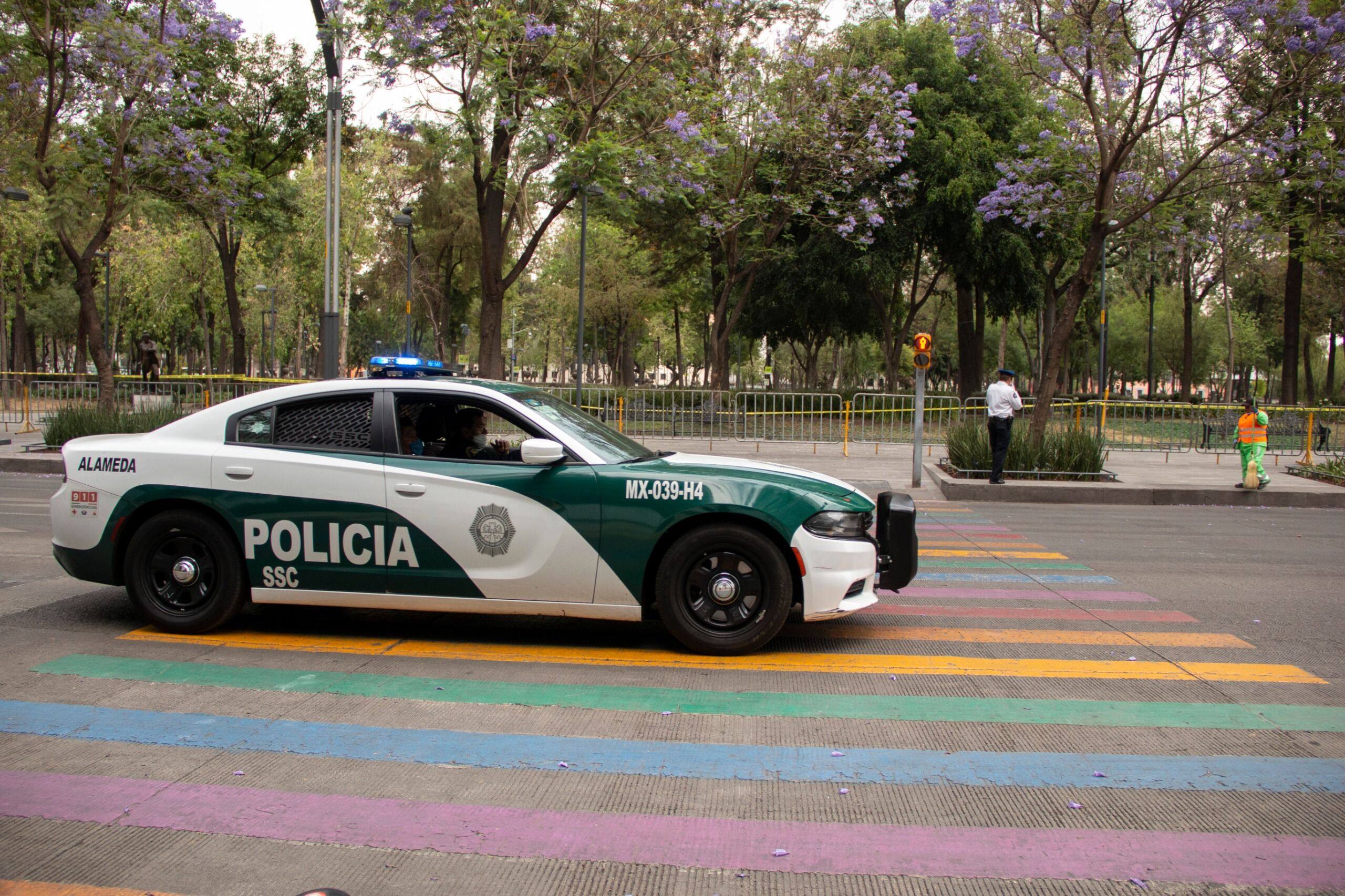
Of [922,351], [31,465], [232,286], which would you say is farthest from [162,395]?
[922,351]

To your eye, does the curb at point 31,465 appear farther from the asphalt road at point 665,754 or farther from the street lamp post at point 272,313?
the street lamp post at point 272,313

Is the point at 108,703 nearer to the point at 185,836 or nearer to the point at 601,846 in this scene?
the point at 185,836

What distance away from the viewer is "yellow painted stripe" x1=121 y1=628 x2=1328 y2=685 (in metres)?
5.76

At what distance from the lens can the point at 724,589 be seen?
229 inches

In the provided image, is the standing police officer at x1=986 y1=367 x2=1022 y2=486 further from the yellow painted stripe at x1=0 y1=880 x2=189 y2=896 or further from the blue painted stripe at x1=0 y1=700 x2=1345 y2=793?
the yellow painted stripe at x1=0 y1=880 x2=189 y2=896

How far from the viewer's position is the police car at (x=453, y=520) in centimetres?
582

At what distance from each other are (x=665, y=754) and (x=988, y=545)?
7.24 meters

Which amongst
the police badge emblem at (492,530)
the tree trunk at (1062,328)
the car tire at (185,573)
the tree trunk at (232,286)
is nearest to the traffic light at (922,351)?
the tree trunk at (1062,328)

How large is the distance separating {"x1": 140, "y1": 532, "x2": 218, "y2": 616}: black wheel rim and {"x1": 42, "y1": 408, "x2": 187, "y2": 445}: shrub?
13.7 metres

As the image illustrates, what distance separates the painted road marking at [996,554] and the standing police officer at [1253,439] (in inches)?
313

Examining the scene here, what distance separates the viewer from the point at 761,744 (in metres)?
4.53

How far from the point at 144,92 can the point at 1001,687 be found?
19.1 m

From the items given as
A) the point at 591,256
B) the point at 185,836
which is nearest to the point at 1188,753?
the point at 185,836

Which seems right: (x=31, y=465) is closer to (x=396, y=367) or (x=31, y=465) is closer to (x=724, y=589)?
(x=396, y=367)
